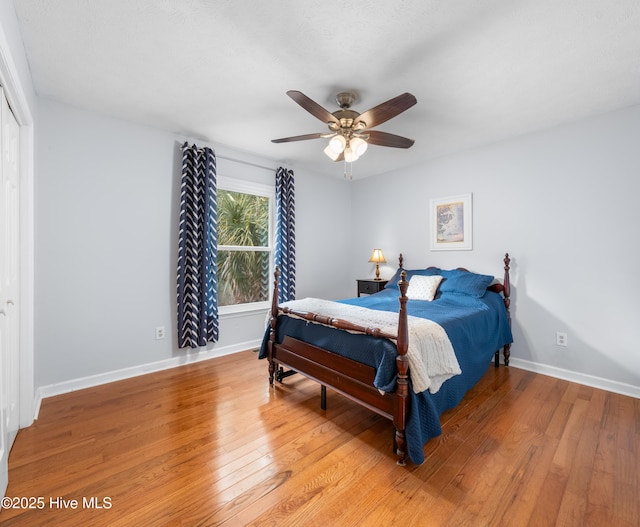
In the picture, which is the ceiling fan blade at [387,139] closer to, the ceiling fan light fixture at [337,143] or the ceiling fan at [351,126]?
the ceiling fan at [351,126]

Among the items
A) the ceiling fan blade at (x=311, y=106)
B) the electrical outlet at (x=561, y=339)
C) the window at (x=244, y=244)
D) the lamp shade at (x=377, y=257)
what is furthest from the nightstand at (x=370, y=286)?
the ceiling fan blade at (x=311, y=106)

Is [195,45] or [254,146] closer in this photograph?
[195,45]

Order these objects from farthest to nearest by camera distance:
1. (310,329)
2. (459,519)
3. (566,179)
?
1. (566,179)
2. (310,329)
3. (459,519)

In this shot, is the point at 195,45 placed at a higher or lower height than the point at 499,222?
higher

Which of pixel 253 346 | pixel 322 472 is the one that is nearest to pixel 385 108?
pixel 322 472

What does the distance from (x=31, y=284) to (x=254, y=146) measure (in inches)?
96.5

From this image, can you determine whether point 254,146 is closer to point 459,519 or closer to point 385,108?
point 385,108

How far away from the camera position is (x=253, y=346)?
3953mm

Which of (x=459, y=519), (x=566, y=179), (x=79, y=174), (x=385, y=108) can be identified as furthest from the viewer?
(x=566, y=179)

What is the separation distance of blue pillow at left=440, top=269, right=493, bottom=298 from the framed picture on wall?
1.42 feet

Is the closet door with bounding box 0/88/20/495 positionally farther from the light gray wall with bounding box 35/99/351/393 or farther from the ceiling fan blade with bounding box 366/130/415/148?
the ceiling fan blade with bounding box 366/130/415/148

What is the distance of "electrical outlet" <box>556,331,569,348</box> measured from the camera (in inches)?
118

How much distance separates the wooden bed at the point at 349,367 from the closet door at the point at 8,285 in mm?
1728

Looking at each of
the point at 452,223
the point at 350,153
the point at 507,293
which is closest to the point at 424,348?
the point at 350,153
